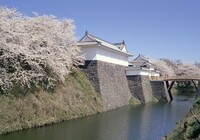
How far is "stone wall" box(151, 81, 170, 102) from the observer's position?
3092cm

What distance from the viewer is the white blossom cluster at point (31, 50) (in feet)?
47.6

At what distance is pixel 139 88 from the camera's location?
94.1 feet

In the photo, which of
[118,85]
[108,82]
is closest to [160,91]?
[118,85]

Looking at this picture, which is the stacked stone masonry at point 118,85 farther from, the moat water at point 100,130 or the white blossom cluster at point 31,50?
the moat water at point 100,130

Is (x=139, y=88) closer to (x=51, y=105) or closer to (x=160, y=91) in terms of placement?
(x=160, y=91)

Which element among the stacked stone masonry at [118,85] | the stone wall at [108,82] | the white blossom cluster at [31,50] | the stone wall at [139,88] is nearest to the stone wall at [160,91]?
the stacked stone masonry at [118,85]

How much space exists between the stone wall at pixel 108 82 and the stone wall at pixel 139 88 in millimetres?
1816

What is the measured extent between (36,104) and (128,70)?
1633 centimetres

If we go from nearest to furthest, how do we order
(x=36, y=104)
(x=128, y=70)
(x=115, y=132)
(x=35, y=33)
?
1. (x=115, y=132)
2. (x=36, y=104)
3. (x=35, y=33)
4. (x=128, y=70)

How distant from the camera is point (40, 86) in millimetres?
15852

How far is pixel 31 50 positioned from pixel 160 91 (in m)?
19.1

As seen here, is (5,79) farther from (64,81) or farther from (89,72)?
(89,72)

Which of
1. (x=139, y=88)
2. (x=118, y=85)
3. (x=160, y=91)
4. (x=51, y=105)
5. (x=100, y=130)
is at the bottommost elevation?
(x=100, y=130)

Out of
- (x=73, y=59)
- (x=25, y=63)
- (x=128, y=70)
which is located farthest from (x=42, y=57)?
(x=128, y=70)
